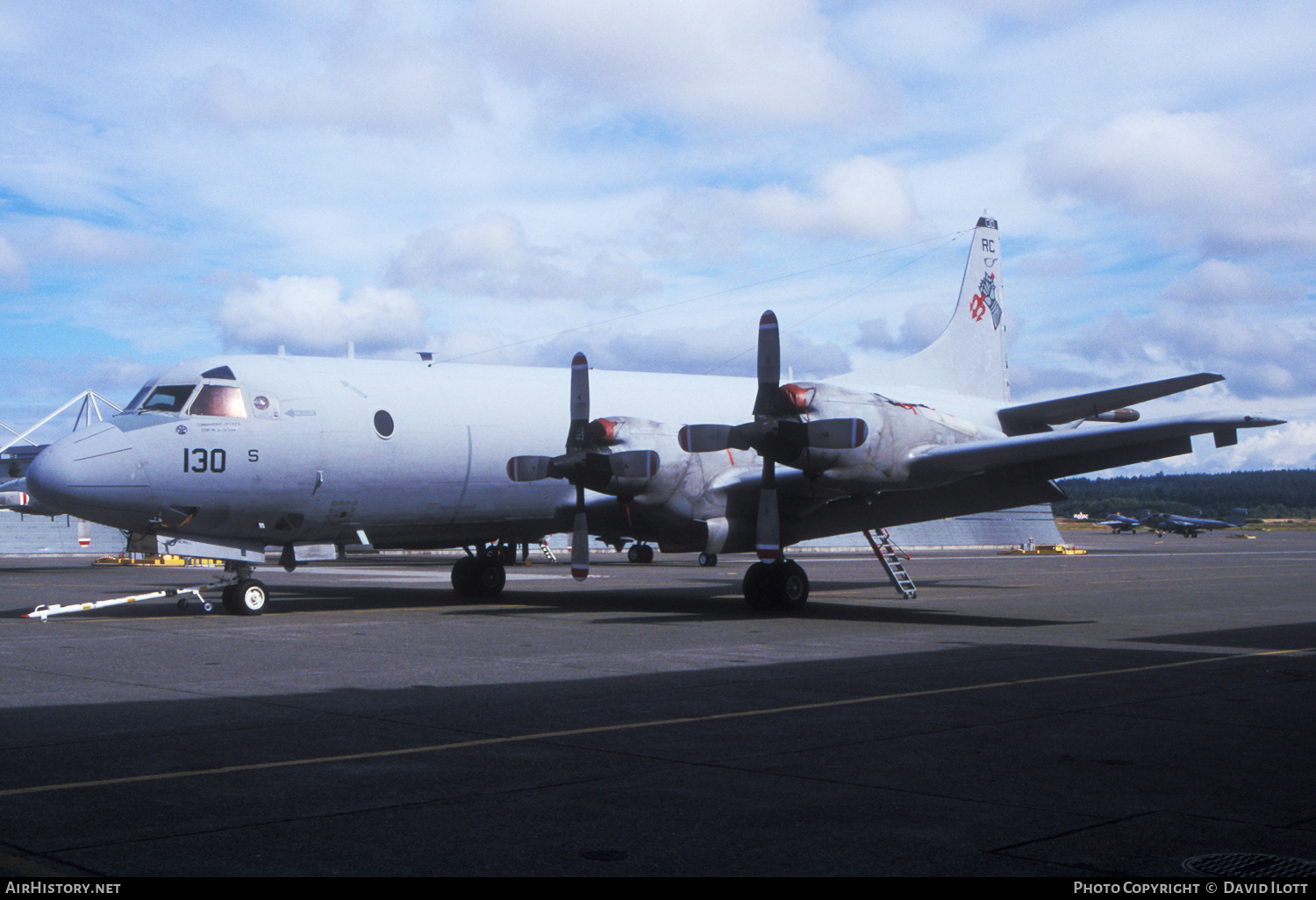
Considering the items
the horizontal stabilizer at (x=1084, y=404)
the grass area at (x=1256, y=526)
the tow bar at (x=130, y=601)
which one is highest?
the horizontal stabilizer at (x=1084, y=404)

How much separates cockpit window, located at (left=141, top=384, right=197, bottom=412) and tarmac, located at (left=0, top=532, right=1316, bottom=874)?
129 inches

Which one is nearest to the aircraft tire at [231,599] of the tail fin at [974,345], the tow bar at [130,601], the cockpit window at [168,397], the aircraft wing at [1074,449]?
the tow bar at [130,601]

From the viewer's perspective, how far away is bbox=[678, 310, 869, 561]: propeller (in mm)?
16469

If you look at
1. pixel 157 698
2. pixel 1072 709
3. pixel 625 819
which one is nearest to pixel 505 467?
pixel 157 698

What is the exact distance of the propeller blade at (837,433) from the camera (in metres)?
16.3

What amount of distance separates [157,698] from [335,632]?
5.63m

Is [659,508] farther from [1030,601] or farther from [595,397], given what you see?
[1030,601]

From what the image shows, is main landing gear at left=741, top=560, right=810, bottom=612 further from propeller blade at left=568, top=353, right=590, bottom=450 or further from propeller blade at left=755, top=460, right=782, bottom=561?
propeller blade at left=568, top=353, right=590, bottom=450

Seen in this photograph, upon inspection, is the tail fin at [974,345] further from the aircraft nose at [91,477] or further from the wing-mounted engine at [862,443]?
the aircraft nose at [91,477]

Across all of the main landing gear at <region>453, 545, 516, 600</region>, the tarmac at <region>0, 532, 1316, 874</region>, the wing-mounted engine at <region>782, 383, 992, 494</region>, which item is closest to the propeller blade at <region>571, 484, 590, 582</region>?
the tarmac at <region>0, 532, 1316, 874</region>

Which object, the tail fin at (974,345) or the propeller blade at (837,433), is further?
the tail fin at (974,345)

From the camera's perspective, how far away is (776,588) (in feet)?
61.3

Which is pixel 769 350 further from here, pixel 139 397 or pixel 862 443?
pixel 139 397

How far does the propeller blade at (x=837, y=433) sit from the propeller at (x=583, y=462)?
2.67 metres
